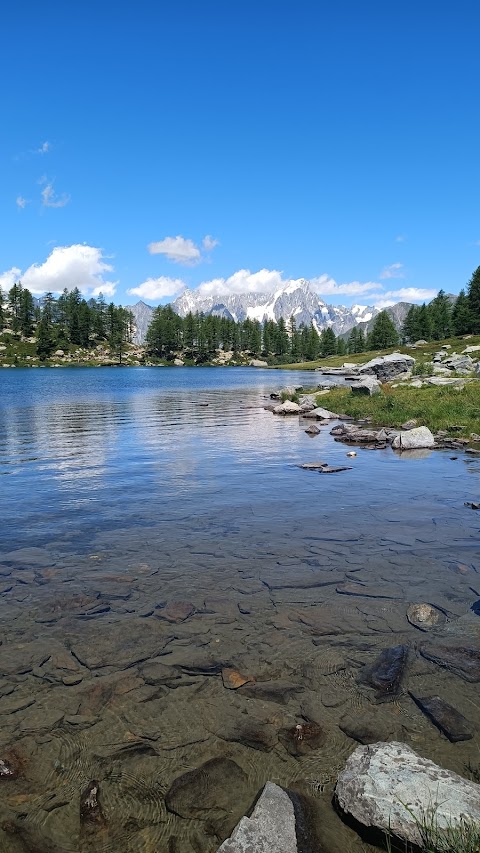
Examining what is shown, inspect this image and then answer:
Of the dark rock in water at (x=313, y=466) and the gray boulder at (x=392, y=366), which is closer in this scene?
the dark rock in water at (x=313, y=466)

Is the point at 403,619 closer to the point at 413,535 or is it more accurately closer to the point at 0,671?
the point at 413,535

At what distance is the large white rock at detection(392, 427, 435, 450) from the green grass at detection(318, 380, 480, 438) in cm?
387

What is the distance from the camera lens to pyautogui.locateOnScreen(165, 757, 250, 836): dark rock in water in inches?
222

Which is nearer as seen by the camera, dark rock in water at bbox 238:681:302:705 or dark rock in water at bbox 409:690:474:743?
dark rock in water at bbox 409:690:474:743

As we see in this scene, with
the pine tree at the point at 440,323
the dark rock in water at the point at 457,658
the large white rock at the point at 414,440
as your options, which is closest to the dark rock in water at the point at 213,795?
the dark rock in water at the point at 457,658

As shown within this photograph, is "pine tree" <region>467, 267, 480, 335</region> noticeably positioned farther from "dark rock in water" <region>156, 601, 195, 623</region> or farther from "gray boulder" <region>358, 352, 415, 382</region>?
"dark rock in water" <region>156, 601, 195, 623</region>

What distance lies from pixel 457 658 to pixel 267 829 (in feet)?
15.8

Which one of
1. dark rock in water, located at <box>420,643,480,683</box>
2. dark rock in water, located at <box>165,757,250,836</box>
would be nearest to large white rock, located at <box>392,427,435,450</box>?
dark rock in water, located at <box>420,643,480,683</box>

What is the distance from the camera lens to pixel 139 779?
20.0ft

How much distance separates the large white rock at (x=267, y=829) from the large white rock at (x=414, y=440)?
2595 cm

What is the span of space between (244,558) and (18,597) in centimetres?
539

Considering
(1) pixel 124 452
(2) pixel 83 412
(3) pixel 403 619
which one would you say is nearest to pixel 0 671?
(3) pixel 403 619

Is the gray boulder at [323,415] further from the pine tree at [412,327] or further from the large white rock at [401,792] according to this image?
the pine tree at [412,327]

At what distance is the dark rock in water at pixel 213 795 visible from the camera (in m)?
5.63
